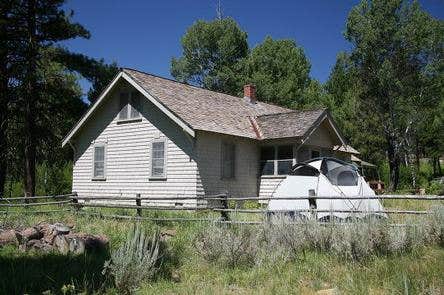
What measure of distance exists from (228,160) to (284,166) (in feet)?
8.73

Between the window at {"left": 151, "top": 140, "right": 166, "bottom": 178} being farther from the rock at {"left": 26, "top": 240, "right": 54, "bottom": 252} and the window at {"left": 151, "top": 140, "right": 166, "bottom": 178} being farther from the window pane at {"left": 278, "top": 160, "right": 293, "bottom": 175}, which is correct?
the rock at {"left": 26, "top": 240, "right": 54, "bottom": 252}

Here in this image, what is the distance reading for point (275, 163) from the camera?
22344 millimetres

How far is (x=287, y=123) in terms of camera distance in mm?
22562

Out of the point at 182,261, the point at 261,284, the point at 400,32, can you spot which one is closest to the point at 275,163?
the point at 182,261

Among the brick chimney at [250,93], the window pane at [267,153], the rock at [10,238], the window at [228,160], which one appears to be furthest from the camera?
the brick chimney at [250,93]

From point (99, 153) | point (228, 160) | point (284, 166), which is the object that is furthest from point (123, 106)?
point (284, 166)

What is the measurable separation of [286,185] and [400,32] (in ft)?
79.0

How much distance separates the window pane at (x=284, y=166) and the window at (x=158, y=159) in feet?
17.3

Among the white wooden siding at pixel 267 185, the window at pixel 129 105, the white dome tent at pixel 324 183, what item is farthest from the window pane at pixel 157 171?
the white dome tent at pixel 324 183

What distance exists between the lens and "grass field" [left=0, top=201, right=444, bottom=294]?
6227 millimetres

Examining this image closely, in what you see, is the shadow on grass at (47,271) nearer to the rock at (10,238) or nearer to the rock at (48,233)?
the rock at (10,238)

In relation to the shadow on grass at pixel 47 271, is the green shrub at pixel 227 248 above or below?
above

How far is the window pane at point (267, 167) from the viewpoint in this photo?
22.5 m

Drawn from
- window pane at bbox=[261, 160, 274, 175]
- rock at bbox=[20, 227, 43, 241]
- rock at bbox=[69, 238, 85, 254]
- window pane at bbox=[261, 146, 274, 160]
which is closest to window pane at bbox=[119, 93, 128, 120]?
window pane at bbox=[261, 146, 274, 160]
